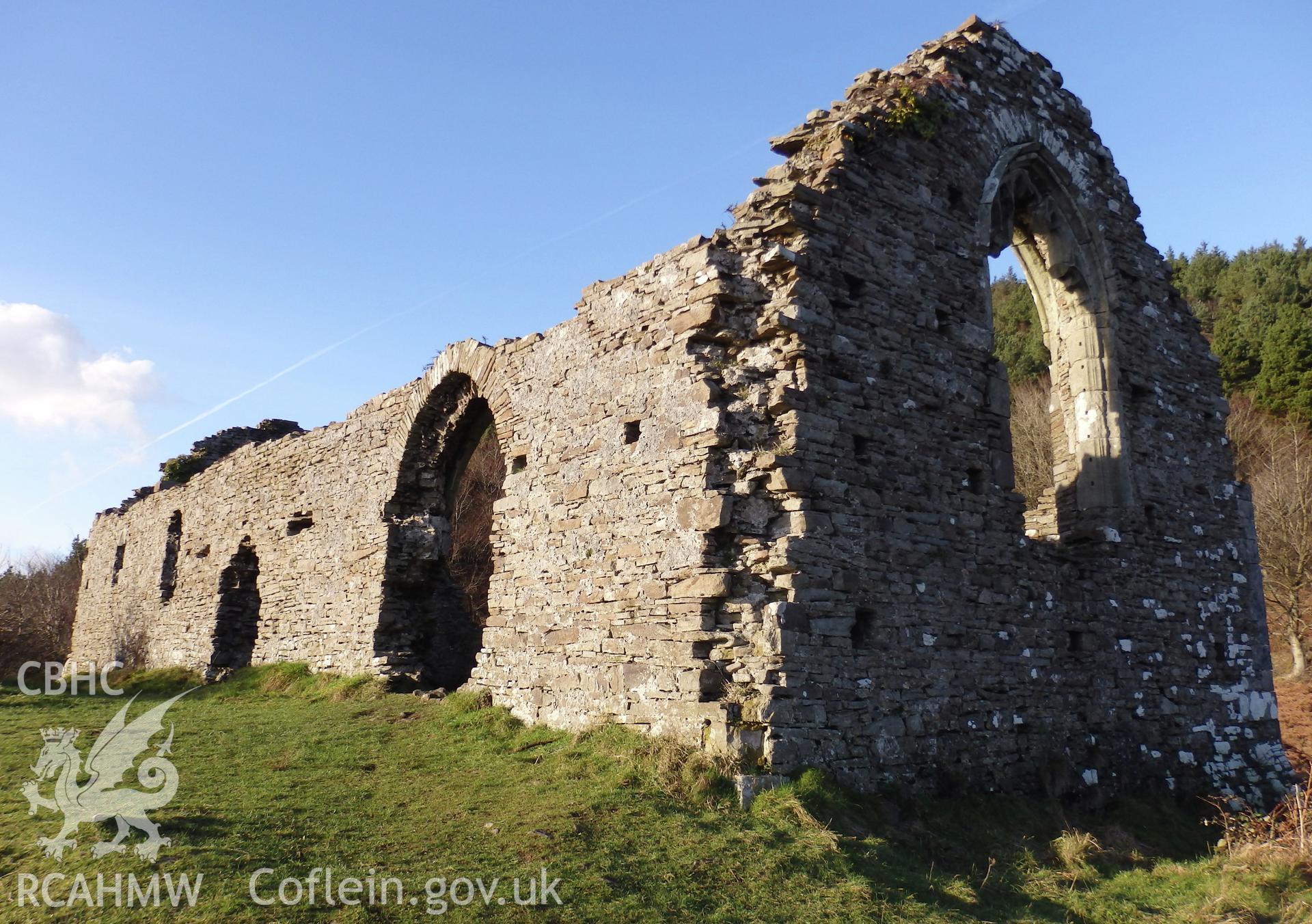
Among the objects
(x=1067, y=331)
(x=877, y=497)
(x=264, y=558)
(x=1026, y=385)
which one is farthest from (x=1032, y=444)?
(x=264, y=558)

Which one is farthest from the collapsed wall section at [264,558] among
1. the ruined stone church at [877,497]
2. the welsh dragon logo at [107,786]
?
the welsh dragon logo at [107,786]

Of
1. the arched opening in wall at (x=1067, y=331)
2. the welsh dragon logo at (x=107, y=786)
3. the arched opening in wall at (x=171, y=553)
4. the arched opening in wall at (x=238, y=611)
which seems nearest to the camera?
the welsh dragon logo at (x=107, y=786)

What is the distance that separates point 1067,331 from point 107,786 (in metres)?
10.8

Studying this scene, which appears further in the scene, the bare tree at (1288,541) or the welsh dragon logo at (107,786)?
the bare tree at (1288,541)

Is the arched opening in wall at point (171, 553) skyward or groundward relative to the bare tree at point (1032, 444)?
groundward

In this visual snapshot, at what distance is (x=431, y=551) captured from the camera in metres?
12.6

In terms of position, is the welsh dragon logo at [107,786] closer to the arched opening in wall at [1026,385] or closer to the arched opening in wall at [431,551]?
the arched opening in wall at [431,551]

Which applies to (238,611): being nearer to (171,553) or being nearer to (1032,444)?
(171,553)

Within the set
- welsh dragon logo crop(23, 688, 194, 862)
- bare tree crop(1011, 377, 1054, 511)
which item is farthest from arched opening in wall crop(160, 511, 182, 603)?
bare tree crop(1011, 377, 1054, 511)

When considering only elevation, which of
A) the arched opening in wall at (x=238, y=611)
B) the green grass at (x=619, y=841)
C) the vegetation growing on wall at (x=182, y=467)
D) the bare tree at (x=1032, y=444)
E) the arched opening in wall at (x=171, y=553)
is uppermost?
the bare tree at (x=1032, y=444)

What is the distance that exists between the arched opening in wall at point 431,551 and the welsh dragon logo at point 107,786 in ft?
10.3

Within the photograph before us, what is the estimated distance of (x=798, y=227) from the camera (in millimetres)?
8086

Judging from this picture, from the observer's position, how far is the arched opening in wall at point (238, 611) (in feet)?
51.4

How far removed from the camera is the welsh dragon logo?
18.4 ft
